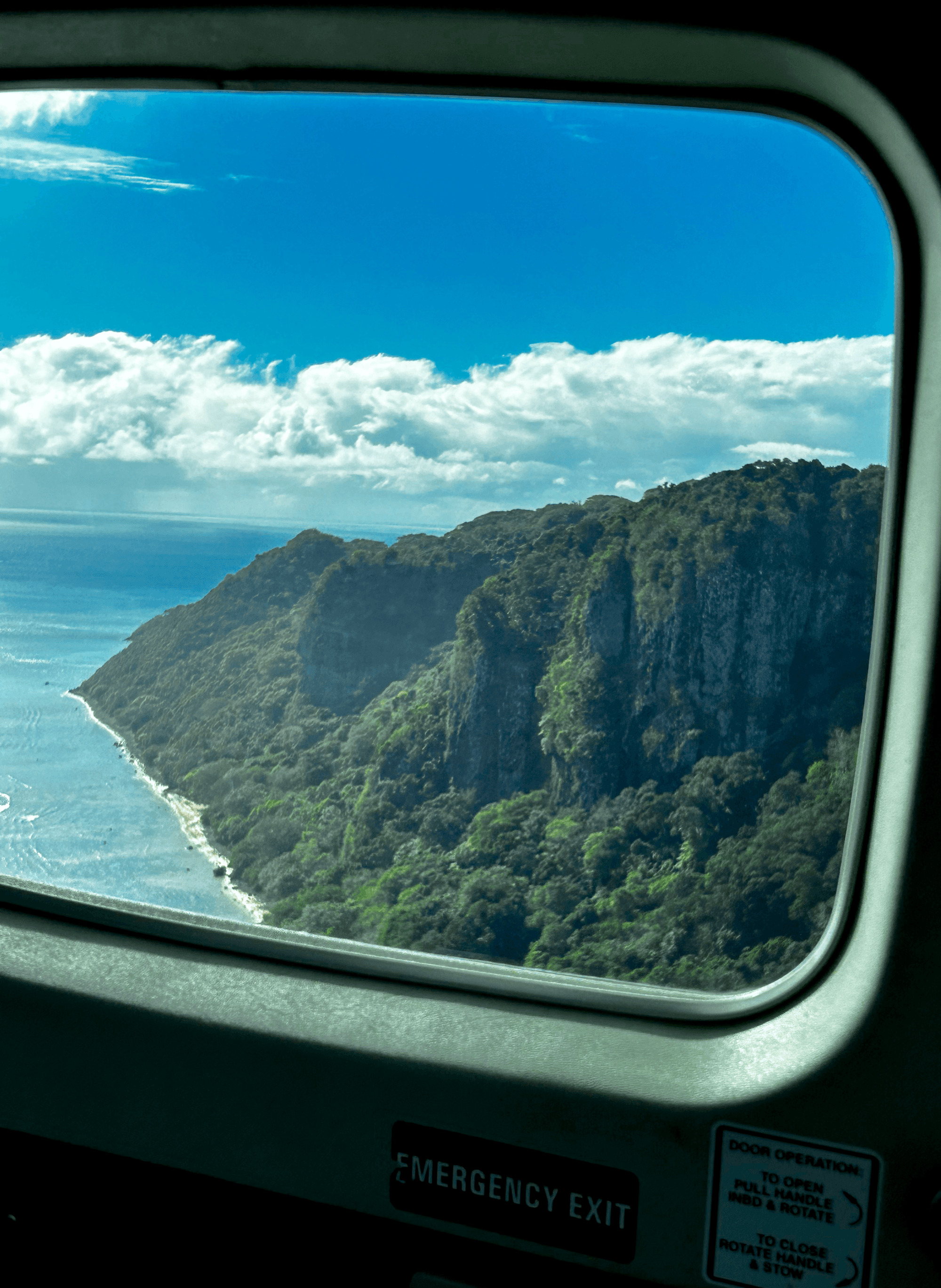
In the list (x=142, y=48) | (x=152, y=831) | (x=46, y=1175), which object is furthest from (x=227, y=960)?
(x=142, y=48)

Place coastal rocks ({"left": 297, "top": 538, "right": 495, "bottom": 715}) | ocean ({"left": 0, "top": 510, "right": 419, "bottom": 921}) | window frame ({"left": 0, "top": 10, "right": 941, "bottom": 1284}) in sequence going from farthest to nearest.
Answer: ocean ({"left": 0, "top": 510, "right": 419, "bottom": 921}), coastal rocks ({"left": 297, "top": 538, "right": 495, "bottom": 715}), window frame ({"left": 0, "top": 10, "right": 941, "bottom": 1284})

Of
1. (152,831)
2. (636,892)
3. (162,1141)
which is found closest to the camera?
(636,892)

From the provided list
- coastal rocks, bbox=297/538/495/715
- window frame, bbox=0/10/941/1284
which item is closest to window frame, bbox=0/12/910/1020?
window frame, bbox=0/10/941/1284

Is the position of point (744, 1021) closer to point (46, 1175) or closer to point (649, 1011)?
point (649, 1011)

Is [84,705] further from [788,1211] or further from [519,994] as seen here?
[788,1211]

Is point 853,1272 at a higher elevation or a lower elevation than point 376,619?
lower

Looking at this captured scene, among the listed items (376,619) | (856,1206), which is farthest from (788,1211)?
(376,619)

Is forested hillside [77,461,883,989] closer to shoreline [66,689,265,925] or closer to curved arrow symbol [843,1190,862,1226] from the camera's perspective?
shoreline [66,689,265,925]
